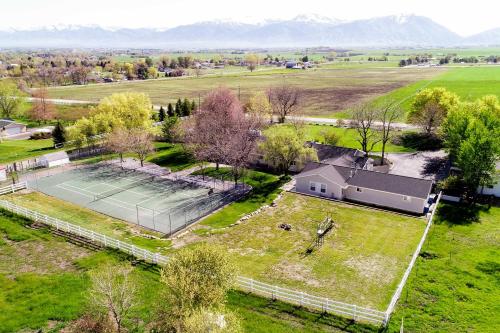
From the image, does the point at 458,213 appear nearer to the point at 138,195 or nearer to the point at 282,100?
the point at 138,195

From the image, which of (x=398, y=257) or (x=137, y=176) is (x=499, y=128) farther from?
(x=137, y=176)

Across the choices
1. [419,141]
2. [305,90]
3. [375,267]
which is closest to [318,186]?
[375,267]

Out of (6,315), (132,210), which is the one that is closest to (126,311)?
(6,315)

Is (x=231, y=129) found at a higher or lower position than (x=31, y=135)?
higher

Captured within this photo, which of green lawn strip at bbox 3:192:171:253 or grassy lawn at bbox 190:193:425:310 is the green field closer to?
grassy lawn at bbox 190:193:425:310

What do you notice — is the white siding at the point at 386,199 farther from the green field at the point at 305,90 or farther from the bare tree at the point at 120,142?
the green field at the point at 305,90
